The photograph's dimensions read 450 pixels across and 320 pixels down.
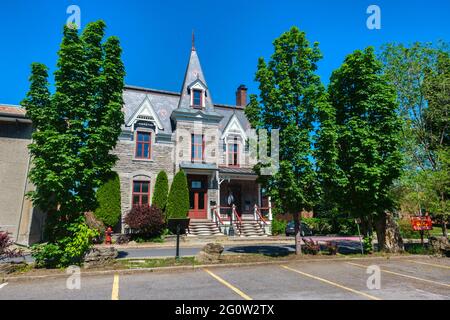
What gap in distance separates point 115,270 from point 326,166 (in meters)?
8.28

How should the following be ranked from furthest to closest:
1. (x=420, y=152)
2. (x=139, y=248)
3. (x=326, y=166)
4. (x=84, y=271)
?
(x=420, y=152) → (x=139, y=248) → (x=326, y=166) → (x=84, y=271)

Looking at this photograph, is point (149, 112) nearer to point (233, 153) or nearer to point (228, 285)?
point (233, 153)

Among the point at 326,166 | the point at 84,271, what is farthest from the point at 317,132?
the point at 84,271

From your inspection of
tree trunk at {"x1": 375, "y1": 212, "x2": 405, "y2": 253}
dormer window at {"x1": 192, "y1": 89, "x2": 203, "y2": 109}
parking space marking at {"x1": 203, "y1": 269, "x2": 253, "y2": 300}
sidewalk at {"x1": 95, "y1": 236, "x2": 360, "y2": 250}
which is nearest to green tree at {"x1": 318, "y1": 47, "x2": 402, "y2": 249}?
tree trunk at {"x1": 375, "y1": 212, "x2": 405, "y2": 253}

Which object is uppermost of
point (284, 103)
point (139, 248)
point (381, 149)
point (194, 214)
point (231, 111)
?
point (231, 111)

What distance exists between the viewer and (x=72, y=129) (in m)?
9.12

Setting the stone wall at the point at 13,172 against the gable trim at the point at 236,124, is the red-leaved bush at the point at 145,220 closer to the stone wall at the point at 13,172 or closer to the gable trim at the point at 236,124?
the stone wall at the point at 13,172

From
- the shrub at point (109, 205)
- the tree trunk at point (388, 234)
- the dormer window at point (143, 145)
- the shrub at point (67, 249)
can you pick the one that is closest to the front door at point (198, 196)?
the dormer window at point (143, 145)

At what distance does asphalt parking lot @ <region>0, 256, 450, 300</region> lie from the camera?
639 centimetres

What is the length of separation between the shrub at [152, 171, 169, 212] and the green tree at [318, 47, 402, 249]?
41.1ft

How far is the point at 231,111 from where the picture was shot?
28.0 m

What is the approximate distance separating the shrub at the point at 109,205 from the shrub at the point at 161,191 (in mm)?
2623

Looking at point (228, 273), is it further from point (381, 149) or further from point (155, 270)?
point (381, 149)

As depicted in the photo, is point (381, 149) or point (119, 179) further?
point (119, 179)
